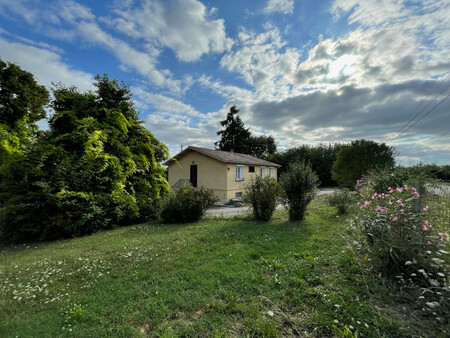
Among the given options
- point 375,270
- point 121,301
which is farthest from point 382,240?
point 121,301

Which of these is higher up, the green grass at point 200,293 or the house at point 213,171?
the house at point 213,171

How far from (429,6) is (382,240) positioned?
25.3ft

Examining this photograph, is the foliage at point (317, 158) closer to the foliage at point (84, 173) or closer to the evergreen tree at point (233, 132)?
the evergreen tree at point (233, 132)

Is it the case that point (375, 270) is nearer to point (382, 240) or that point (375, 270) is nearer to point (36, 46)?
point (382, 240)

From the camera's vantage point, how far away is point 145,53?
8.62m

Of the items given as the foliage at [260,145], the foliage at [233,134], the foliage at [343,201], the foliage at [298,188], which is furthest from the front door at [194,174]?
the foliage at [260,145]

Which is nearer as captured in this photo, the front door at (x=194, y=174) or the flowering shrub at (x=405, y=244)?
the flowering shrub at (x=405, y=244)

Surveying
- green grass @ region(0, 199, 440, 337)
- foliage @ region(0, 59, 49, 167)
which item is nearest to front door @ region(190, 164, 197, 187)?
foliage @ region(0, 59, 49, 167)

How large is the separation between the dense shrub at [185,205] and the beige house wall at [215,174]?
18.1 feet

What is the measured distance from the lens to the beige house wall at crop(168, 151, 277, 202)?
48.9 ft

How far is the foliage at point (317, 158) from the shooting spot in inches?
1135

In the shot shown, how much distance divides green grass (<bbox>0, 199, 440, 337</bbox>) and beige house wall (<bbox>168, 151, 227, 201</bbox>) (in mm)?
9679

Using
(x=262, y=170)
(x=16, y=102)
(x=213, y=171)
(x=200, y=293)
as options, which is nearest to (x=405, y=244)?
(x=200, y=293)

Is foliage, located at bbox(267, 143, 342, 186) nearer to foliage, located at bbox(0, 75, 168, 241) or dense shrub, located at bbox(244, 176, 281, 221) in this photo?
dense shrub, located at bbox(244, 176, 281, 221)
